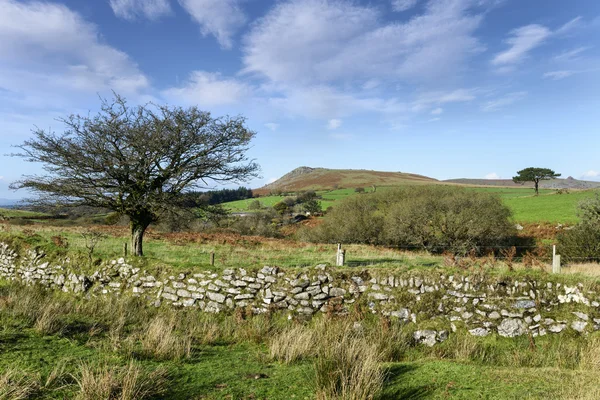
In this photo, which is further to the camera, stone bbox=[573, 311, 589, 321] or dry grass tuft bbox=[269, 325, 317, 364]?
stone bbox=[573, 311, 589, 321]

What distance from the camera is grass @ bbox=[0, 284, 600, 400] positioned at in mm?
4746

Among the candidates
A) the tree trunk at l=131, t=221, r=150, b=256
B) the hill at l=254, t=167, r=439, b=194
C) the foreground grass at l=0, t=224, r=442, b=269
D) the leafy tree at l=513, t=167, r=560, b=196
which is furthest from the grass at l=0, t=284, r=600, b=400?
the hill at l=254, t=167, r=439, b=194

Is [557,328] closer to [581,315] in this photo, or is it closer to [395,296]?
[581,315]

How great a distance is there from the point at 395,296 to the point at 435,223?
832 inches

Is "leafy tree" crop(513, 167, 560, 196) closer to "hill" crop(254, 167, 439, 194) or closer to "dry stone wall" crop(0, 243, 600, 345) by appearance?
"hill" crop(254, 167, 439, 194)

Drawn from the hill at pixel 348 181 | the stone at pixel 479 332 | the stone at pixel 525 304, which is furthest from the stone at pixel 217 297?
the hill at pixel 348 181

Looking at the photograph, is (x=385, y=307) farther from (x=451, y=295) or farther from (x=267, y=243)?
(x=267, y=243)

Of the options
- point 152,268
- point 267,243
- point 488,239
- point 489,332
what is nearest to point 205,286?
point 152,268

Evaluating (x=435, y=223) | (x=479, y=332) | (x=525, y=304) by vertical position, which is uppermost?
(x=435, y=223)

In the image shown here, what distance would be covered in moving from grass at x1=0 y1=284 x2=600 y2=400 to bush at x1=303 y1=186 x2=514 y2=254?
19189 mm

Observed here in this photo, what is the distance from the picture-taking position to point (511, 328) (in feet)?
28.7

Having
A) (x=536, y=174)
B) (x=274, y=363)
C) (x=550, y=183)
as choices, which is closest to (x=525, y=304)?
(x=274, y=363)

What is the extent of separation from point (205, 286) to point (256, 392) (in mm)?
6219

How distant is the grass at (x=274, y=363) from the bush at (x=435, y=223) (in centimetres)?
1919
